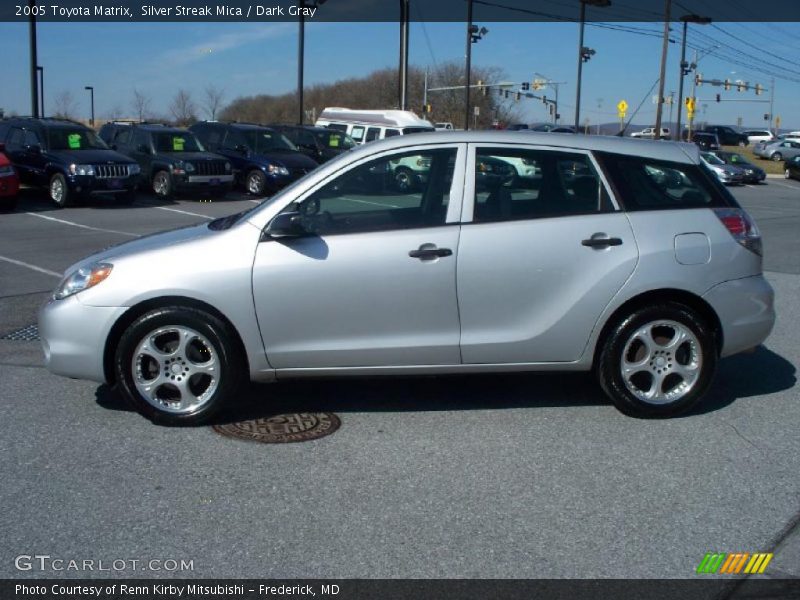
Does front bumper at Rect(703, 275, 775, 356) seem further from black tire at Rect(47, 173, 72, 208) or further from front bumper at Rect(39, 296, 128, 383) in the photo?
black tire at Rect(47, 173, 72, 208)

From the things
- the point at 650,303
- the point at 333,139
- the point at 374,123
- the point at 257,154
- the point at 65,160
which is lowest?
the point at 650,303

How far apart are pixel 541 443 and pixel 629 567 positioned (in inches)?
59.3

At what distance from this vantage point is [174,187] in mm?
21188

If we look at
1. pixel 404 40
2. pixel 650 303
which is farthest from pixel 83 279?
pixel 404 40

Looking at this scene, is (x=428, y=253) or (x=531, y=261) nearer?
(x=428, y=253)

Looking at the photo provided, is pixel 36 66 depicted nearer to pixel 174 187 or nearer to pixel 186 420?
pixel 174 187

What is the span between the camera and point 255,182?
76.6 feet

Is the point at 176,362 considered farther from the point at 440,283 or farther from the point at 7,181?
the point at 7,181

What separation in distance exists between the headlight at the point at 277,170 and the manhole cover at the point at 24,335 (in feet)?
48.8

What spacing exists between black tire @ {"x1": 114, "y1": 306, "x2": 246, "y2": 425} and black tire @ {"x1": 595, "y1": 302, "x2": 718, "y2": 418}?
2.26m

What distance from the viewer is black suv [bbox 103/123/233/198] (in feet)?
69.7

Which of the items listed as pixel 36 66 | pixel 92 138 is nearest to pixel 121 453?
pixel 92 138

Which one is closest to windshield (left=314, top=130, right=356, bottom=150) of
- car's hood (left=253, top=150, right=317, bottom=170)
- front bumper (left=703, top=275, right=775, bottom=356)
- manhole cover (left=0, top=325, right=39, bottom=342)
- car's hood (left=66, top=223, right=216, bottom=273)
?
car's hood (left=253, top=150, right=317, bottom=170)

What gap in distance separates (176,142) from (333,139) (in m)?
5.67
